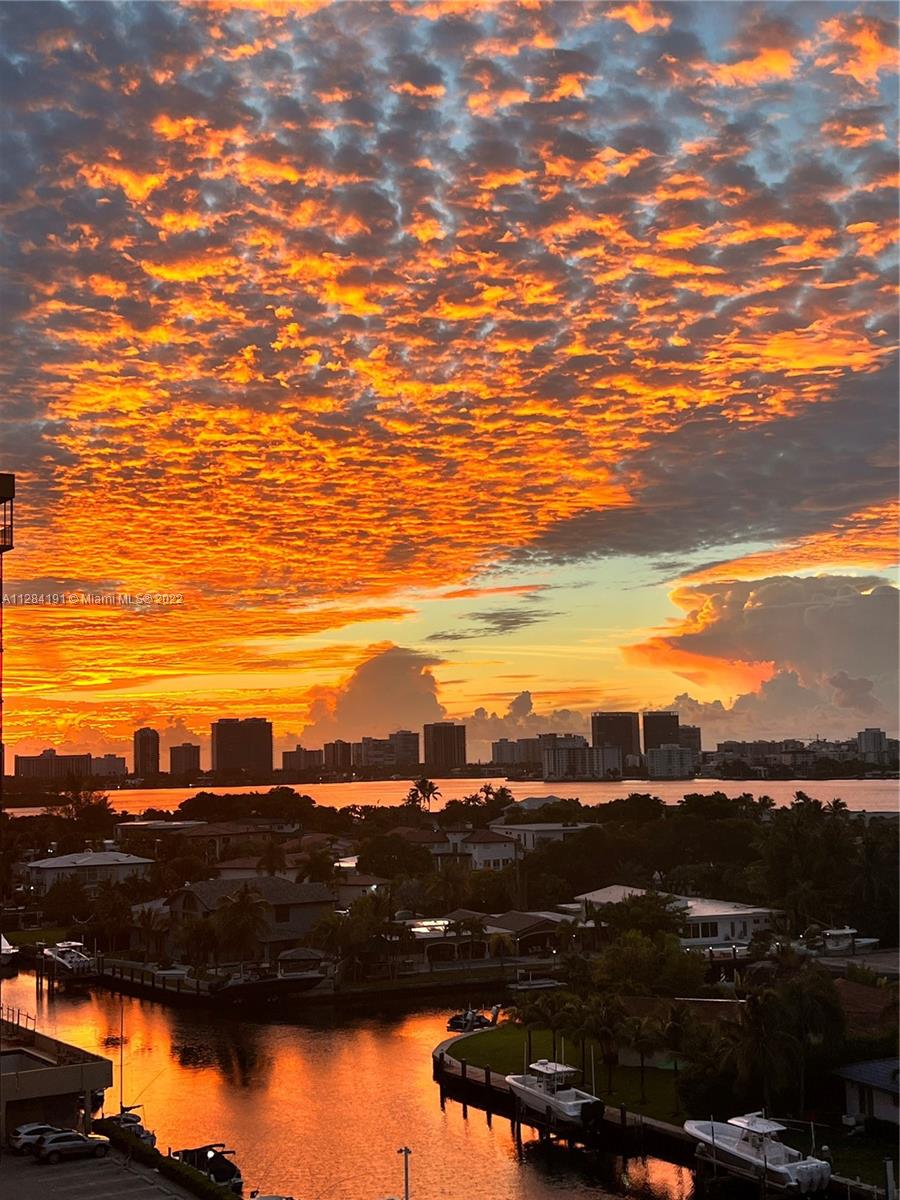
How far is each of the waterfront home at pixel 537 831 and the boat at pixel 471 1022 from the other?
47282 millimetres

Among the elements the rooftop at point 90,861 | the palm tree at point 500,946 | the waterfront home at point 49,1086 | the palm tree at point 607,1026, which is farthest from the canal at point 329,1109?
the rooftop at point 90,861

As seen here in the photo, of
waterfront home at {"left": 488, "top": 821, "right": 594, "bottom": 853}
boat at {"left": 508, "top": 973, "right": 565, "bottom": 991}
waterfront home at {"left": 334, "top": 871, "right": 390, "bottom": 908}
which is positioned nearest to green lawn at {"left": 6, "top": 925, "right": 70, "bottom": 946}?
waterfront home at {"left": 334, "top": 871, "right": 390, "bottom": 908}

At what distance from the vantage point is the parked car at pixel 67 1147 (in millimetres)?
26469

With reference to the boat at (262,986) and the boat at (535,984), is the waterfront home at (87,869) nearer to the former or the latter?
the boat at (262,986)

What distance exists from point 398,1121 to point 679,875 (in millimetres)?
43687

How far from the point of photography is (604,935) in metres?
59.8

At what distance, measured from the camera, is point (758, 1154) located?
27578mm

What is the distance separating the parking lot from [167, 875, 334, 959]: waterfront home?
3438 cm

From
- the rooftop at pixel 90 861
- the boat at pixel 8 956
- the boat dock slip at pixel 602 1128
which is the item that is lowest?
the boat at pixel 8 956

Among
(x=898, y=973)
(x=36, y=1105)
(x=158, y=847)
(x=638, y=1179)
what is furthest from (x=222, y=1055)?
(x=158, y=847)

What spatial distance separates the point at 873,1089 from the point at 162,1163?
1666 centimetres

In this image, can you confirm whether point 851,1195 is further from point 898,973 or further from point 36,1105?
point 898,973

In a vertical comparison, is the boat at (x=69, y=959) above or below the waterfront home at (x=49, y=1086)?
below

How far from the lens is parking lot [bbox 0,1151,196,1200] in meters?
24.5
